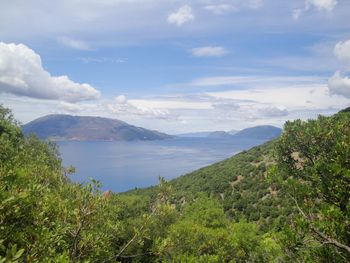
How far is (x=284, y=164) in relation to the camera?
21016 millimetres

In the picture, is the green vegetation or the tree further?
the tree

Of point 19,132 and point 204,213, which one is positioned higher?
point 19,132

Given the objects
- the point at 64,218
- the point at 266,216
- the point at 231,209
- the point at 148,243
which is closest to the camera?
the point at 64,218

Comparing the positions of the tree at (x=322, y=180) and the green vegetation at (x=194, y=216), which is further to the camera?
the tree at (x=322, y=180)

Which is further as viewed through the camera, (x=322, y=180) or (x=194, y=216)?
(x=194, y=216)

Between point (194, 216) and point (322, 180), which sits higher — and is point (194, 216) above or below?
below

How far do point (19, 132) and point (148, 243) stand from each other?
36509 mm

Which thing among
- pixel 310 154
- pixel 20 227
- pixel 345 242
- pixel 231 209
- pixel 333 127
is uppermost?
pixel 333 127

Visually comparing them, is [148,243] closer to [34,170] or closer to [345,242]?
[34,170]

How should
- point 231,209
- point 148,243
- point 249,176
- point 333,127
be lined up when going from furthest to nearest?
point 249,176, point 231,209, point 148,243, point 333,127

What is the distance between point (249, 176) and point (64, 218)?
6129cm

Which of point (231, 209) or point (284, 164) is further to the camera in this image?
point (231, 209)

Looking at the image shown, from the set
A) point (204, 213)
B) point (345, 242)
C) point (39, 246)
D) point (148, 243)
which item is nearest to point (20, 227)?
point (39, 246)

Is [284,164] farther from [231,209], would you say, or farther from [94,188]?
[231,209]
